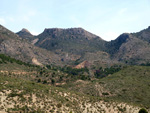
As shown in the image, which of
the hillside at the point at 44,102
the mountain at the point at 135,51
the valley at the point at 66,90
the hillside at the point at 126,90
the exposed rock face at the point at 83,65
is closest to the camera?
the hillside at the point at 44,102

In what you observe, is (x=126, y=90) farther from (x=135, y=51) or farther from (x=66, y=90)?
(x=135, y=51)

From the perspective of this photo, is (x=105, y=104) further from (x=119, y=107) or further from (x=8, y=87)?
(x=8, y=87)

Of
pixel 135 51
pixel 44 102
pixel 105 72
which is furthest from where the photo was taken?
pixel 135 51

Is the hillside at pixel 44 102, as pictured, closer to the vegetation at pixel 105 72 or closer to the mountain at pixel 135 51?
the vegetation at pixel 105 72

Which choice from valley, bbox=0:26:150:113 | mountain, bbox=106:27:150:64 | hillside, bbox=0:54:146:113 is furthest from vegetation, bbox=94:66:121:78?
hillside, bbox=0:54:146:113

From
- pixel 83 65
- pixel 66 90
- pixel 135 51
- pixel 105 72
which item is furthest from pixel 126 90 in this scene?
pixel 135 51

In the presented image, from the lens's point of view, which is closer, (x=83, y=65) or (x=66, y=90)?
(x=66, y=90)

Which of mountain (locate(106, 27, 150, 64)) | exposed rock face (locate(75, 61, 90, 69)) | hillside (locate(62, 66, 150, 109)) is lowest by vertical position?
hillside (locate(62, 66, 150, 109))

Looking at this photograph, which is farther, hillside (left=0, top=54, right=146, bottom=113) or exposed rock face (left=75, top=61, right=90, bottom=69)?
exposed rock face (left=75, top=61, right=90, bottom=69)

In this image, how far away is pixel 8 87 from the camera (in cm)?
3719

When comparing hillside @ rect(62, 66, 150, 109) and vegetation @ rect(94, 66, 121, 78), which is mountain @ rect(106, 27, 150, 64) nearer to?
vegetation @ rect(94, 66, 121, 78)

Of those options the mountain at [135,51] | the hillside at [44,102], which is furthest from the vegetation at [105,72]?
the hillside at [44,102]

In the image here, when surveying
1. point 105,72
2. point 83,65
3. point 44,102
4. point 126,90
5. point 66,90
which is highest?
point 83,65

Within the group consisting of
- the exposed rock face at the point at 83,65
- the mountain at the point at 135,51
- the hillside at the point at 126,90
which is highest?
the mountain at the point at 135,51
